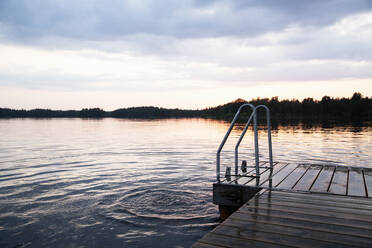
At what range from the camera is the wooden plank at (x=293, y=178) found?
16.5ft

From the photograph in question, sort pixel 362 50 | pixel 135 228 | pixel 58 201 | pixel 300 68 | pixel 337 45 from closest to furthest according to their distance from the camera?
pixel 135 228, pixel 58 201, pixel 337 45, pixel 362 50, pixel 300 68

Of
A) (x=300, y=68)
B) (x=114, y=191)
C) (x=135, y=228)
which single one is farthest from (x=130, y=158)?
(x=300, y=68)

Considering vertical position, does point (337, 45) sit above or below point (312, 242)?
above

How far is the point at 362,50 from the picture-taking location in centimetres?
2156

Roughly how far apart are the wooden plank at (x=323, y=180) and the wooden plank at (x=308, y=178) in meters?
0.09

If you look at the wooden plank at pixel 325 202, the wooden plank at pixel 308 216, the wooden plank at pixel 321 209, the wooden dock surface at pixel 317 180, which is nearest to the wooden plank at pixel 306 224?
the wooden plank at pixel 308 216

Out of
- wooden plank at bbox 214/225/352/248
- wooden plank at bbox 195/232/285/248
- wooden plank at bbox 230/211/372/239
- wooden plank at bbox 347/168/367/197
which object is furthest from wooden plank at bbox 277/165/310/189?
wooden plank at bbox 195/232/285/248

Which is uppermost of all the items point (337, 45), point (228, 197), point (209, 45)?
point (209, 45)

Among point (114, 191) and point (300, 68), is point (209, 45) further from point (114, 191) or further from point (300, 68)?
point (114, 191)

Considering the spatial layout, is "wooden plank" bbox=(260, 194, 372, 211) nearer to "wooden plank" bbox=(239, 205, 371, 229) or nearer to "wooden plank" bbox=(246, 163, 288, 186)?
"wooden plank" bbox=(239, 205, 371, 229)

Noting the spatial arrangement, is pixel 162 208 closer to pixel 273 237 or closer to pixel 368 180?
pixel 273 237

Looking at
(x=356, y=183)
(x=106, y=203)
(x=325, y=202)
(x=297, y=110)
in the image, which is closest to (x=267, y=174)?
(x=356, y=183)

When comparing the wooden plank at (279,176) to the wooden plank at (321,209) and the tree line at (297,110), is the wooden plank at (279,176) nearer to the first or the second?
the wooden plank at (321,209)

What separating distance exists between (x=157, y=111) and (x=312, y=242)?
527ft
